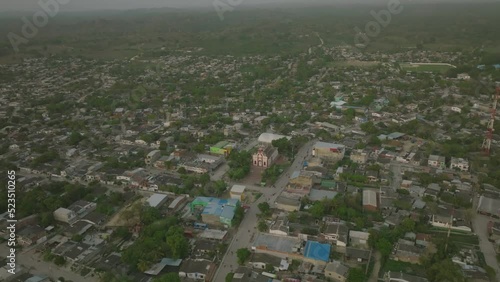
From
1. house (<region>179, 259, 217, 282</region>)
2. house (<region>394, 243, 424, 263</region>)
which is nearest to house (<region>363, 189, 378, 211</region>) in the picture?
house (<region>394, 243, 424, 263</region>)

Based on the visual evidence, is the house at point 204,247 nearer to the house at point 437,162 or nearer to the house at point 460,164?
the house at point 437,162

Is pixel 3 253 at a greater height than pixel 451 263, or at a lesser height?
lesser

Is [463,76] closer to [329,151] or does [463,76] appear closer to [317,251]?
[329,151]

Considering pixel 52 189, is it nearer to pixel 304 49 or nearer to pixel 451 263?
pixel 451 263

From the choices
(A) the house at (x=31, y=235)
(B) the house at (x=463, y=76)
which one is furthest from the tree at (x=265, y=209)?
(B) the house at (x=463, y=76)

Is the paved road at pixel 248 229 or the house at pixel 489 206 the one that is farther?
the house at pixel 489 206

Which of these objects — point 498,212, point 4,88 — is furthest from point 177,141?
point 4,88

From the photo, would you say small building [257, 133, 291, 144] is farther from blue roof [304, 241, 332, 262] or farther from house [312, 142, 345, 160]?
blue roof [304, 241, 332, 262]

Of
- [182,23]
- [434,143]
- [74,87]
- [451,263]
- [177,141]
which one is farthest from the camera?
[182,23]
